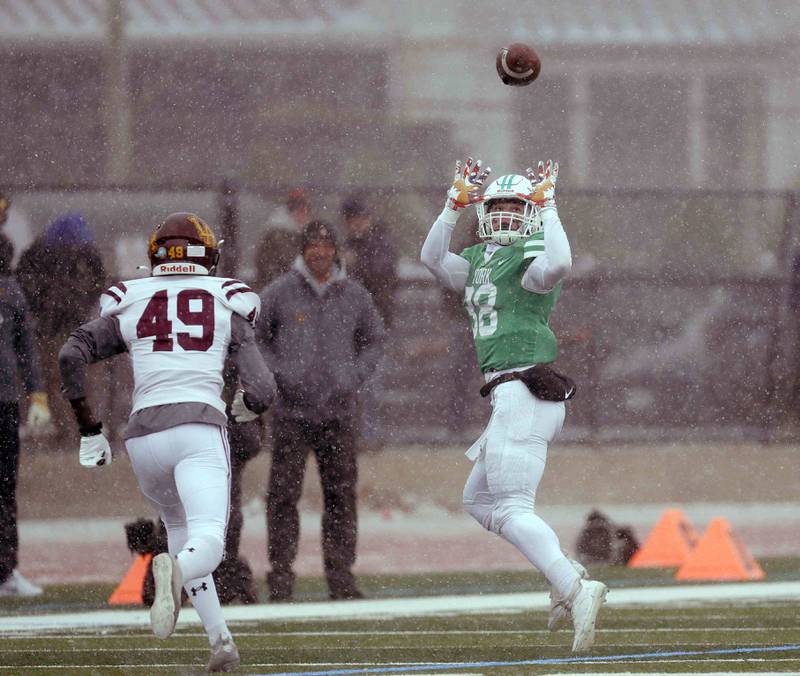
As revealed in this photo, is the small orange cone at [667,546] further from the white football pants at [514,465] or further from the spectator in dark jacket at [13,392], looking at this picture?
the white football pants at [514,465]

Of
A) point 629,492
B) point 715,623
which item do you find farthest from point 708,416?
point 715,623

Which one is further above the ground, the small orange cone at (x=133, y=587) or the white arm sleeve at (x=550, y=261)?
the white arm sleeve at (x=550, y=261)

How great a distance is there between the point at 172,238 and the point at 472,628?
7.36 feet

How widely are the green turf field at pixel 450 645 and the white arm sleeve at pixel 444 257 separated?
1.37 metres

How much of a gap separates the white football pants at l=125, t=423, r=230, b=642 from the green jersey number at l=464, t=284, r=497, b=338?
124cm

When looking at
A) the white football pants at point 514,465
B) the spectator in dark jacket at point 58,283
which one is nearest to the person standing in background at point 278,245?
the spectator in dark jacket at point 58,283

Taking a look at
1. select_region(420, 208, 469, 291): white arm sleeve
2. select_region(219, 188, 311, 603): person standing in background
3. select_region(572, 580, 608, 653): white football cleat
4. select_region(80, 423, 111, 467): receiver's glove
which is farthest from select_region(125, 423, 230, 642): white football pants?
select_region(219, 188, 311, 603): person standing in background

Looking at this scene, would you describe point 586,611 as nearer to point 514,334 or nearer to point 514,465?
point 514,465

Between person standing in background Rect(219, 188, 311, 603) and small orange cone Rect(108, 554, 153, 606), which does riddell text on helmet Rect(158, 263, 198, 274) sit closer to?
person standing in background Rect(219, 188, 311, 603)

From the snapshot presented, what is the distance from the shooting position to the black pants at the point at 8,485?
382 inches

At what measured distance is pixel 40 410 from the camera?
9852 millimetres

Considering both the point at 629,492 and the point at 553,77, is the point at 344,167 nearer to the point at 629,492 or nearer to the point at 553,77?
the point at 553,77

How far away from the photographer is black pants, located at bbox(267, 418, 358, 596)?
31.8ft

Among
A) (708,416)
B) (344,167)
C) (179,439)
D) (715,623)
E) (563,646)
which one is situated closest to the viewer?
(179,439)
